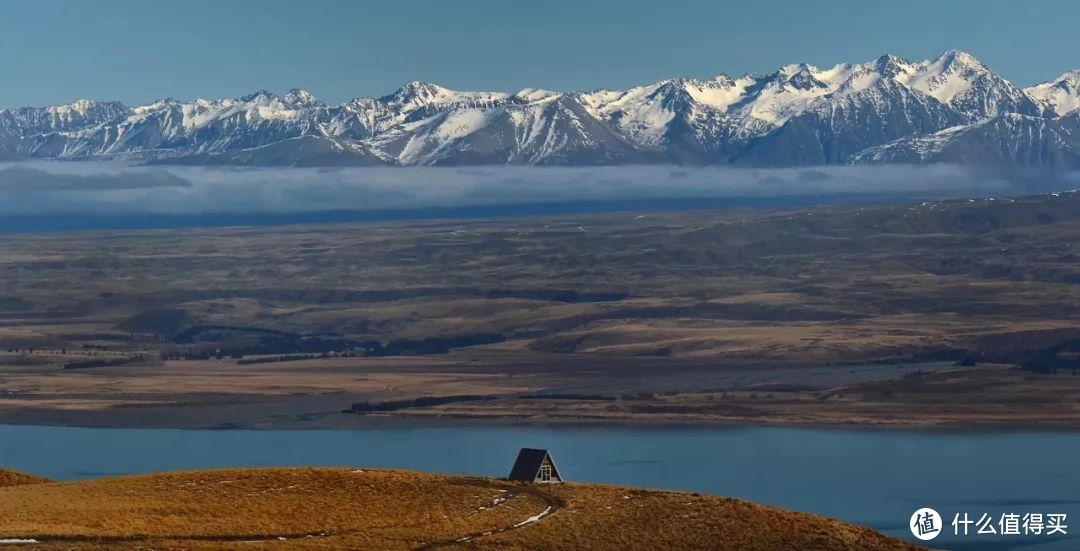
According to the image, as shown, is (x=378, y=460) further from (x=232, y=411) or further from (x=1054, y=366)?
(x=1054, y=366)

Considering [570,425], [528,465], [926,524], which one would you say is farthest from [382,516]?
[570,425]

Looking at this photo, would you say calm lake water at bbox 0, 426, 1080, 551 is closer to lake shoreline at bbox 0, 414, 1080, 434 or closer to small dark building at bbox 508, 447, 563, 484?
lake shoreline at bbox 0, 414, 1080, 434

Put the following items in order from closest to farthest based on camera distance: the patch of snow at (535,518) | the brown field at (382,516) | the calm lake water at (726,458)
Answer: the brown field at (382,516)
the patch of snow at (535,518)
the calm lake water at (726,458)

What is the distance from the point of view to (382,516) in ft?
147

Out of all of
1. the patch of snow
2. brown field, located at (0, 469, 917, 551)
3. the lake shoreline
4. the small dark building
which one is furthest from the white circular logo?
the lake shoreline

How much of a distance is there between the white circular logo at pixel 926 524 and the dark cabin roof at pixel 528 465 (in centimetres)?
2684

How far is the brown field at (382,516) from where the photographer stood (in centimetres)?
4175

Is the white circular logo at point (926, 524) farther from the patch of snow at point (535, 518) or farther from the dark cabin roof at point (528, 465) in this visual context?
the patch of snow at point (535, 518)

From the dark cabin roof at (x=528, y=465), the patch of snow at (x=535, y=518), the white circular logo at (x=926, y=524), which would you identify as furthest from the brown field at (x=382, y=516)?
the white circular logo at (x=926, y=524)

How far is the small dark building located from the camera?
51.0 m

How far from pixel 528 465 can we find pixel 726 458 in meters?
54.9

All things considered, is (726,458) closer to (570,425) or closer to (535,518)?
(570,425)

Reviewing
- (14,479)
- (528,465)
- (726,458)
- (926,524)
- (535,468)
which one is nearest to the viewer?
(535,468)

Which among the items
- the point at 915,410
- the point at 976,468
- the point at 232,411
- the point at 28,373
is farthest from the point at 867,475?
the point at 28,373
